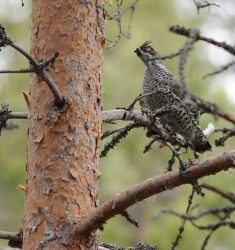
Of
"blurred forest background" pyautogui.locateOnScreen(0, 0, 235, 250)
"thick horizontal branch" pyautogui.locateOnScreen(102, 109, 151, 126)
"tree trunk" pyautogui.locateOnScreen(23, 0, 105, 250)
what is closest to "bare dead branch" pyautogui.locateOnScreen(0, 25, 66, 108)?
"tree trunk" pyautogui.locateOnScreen(23, 0, 105, 250)

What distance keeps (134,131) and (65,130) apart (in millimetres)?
10096

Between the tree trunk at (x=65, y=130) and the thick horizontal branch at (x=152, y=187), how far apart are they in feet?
0.36

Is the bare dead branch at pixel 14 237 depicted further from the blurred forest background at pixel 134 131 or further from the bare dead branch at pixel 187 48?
the blurred forest background at pixel 134 131

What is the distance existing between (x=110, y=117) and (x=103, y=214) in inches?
25.3

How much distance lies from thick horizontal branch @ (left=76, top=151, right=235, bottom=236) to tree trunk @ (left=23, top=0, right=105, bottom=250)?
0.11 m

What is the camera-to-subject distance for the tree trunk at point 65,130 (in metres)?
3.17

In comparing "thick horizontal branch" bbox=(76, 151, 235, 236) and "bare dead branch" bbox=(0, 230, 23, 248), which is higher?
"bare dead branch" bbox=(0, 230, 23, 248)

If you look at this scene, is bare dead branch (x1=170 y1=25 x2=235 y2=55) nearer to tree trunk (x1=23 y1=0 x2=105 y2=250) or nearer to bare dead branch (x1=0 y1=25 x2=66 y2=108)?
bare dead branch (x1=0 y1=25 x2=66 y2=108)

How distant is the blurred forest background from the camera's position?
11898mm

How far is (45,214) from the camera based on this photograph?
3176 millimetres

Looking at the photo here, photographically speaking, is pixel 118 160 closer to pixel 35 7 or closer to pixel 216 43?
pixel 35 7

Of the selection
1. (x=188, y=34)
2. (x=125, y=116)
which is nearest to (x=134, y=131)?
(x=125, y=116)

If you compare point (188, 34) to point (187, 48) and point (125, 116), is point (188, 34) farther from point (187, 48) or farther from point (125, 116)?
point (125, 116)

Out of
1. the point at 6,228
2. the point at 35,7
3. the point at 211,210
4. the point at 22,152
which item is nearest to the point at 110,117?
the point at 35,7
